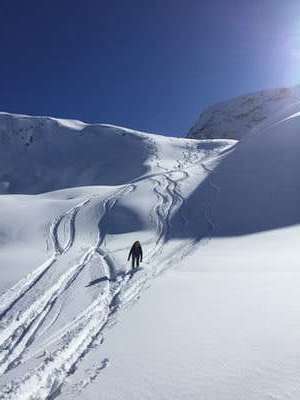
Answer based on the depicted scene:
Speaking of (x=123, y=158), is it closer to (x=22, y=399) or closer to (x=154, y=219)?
(x=154, y=219)

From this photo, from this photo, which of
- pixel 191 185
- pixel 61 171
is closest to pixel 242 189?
Answer: pixel 191 185

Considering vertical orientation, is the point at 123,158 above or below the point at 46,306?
above

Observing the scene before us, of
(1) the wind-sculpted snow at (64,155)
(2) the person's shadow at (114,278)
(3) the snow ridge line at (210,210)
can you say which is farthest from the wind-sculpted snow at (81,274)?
(1) the wind-sculpted snow at (64,155)

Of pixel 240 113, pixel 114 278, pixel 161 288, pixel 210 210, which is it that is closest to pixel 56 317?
pixel 161 288

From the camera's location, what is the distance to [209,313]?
11.2 meters

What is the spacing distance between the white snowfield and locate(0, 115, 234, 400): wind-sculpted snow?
0.05 m

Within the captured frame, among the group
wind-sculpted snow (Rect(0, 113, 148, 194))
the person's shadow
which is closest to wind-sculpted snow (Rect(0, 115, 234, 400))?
the person's shadow

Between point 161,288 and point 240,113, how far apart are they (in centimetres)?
16977

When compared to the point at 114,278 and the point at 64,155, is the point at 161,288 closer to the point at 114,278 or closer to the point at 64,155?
the point at 114,278

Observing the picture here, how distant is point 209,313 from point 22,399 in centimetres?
532

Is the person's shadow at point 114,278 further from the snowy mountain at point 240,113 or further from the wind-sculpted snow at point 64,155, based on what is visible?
the snowy mountain at point 240,113

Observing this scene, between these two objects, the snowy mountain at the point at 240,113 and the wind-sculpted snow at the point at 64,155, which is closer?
the wind-sculpted snow at the point at 64,155

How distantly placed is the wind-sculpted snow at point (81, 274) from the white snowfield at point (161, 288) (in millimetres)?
53

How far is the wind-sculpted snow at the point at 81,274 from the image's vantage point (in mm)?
8445
